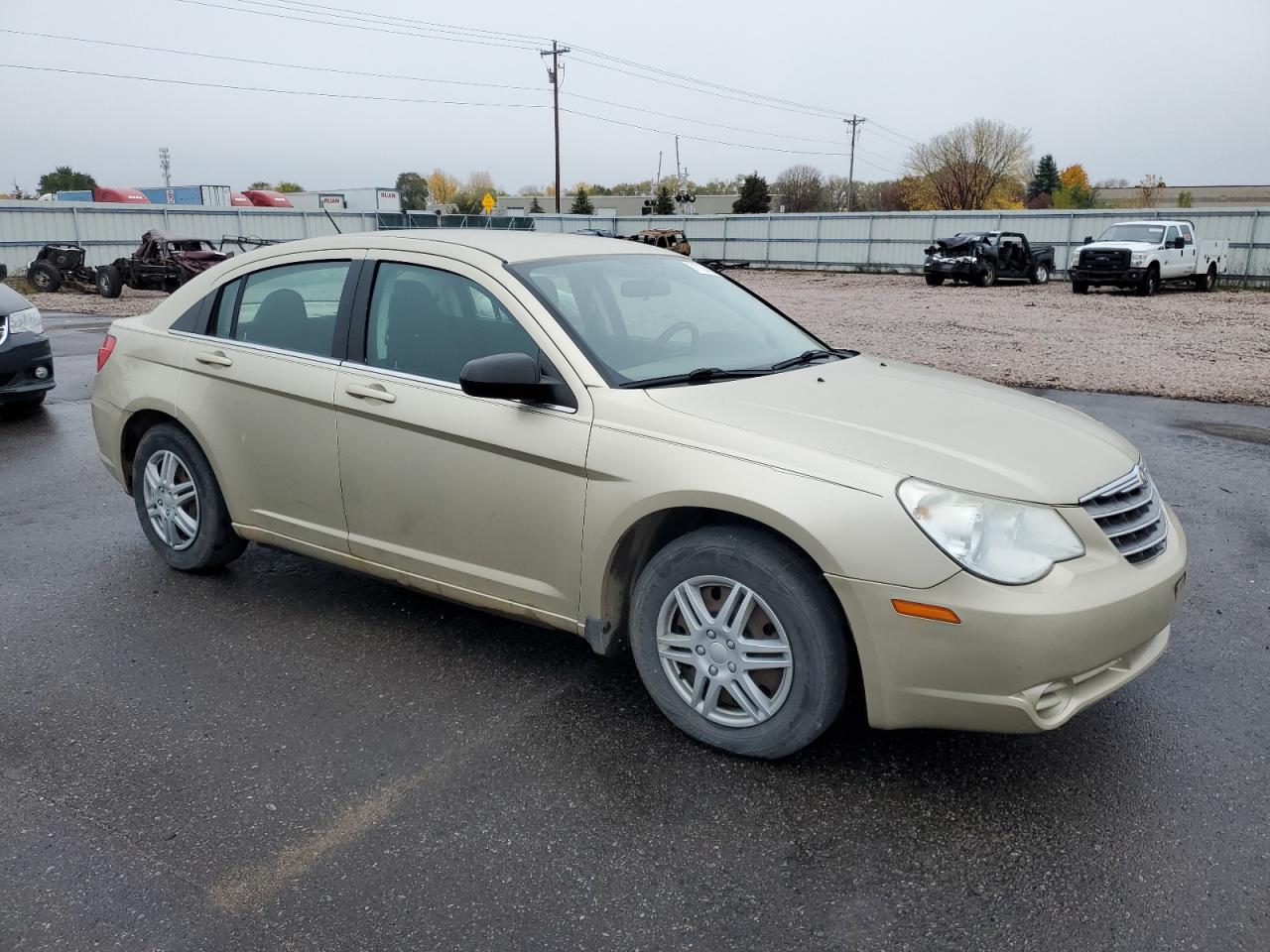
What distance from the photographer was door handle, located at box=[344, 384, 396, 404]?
386cm

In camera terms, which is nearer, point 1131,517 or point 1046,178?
point 1131,517

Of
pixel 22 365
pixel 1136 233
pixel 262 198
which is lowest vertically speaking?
pixel 22 365

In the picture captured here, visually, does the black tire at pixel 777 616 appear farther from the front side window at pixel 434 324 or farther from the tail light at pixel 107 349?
the tail light at pixel 107 349

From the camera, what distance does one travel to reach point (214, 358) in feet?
14.8

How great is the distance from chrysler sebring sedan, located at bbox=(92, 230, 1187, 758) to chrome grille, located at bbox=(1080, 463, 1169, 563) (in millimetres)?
14

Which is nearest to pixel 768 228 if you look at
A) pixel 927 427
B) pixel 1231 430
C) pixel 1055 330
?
pixel 1055 330

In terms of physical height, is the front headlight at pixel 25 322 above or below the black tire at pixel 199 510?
above

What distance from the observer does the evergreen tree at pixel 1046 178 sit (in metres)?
108

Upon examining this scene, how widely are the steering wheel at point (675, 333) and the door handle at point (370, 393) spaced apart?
1030mm

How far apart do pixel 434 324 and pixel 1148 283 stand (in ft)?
87.6

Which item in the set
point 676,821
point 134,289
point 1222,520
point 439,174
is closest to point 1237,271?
point 1222,520

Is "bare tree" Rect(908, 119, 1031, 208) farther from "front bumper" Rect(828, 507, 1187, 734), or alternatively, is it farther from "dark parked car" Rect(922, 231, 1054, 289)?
"front bumper" Rect(828, 507, 1187, 734)

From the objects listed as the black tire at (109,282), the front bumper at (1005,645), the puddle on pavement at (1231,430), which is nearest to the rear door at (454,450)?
the front bumper at (1005,645)

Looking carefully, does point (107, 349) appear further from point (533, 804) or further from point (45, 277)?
point (45, 277)
